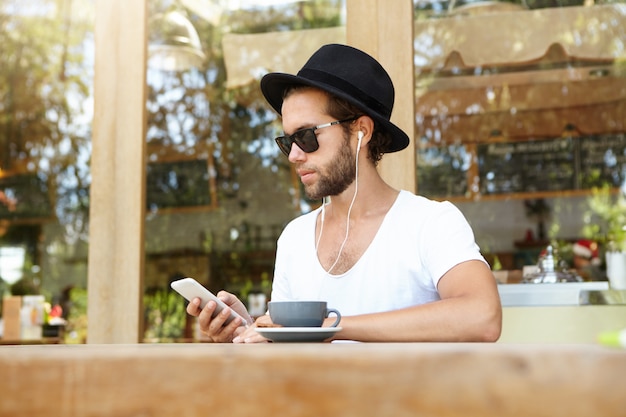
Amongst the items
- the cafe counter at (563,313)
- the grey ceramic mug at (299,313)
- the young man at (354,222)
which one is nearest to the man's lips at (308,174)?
the young man at (354,222)

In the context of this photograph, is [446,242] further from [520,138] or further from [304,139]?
[520,138]

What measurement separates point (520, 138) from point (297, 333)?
18.1ft

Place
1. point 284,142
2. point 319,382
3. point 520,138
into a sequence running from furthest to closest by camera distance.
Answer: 1. point 520,138
2. point 284,142
3. point 319,382

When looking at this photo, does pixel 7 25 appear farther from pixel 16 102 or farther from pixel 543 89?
pixel 543 89

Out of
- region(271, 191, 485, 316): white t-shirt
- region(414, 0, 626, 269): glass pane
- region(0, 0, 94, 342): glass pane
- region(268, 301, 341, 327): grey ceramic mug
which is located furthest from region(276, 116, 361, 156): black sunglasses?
region(0, 0, 94, 342): glass pane

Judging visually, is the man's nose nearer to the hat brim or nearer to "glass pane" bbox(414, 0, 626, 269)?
the hat brim

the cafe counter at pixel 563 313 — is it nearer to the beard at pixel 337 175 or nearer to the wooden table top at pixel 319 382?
the beard at pixel 337 175

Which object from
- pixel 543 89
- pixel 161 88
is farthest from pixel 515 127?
pixel 161 88

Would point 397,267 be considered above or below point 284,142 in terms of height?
below

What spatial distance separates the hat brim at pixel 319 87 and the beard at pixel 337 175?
135 mm

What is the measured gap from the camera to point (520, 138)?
6.48 meters

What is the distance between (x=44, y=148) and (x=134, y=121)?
4402 millimetres

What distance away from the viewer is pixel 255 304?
5898mm

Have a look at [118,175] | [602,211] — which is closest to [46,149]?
[118,175]
